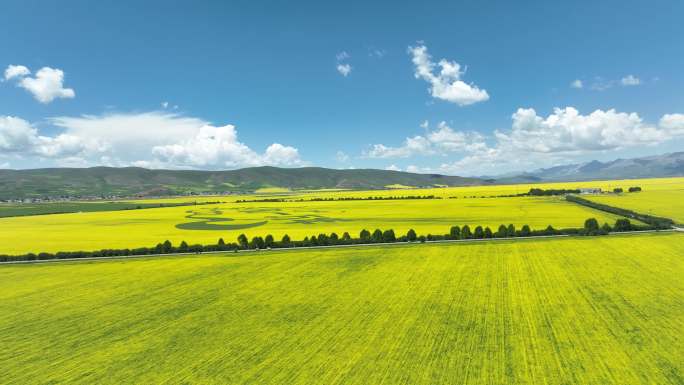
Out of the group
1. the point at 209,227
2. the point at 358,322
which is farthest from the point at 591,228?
the point at 209,227

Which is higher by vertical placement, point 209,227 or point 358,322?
point 209,227

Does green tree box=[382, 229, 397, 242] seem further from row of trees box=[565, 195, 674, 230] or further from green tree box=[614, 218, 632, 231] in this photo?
row of trees box=[565, 195, 674, 230]

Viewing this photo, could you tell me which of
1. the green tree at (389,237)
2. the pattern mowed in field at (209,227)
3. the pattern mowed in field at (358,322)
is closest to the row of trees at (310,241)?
the green tree at (389,237)

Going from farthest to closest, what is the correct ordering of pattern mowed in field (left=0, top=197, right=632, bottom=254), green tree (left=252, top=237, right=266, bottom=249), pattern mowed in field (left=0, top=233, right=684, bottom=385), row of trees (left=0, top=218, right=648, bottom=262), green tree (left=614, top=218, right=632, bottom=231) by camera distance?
pattern mowed in field (left=0, top=197, right=632, bottom=254) → green tree (left=614, top=218, right=632, bottom=231) → green tree (left=252, top=237, right=266, bottom=249) → row of trees (left=0, top=218, right=648, bottom=262) → pattern mowed in field (left=0, top=233, right=684, bottom=385)

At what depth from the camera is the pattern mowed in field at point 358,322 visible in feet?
76.0

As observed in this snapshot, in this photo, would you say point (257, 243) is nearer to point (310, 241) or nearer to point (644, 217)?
point (310, 241)

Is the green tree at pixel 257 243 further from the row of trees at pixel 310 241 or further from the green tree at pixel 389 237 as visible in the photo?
the green tree at pixel 389 237

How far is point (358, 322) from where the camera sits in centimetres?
3102

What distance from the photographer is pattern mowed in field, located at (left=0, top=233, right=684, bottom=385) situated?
2316 centimetres

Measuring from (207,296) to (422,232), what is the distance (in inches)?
2155

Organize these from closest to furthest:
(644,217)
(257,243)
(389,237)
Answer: (257,243) → (389,237) → (644,217)

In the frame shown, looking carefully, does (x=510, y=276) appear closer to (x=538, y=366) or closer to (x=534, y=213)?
(x=538, y=366)

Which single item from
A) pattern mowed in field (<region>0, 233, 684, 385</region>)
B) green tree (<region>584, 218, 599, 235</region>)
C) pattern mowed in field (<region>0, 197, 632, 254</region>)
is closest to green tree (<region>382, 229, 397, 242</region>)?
pattern mowed in field (<region>0, 197, 632, 254</region>)

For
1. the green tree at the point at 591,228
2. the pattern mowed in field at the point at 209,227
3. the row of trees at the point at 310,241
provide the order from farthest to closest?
the pattern mowed in field at the point at 209,227 → the green tree at the point at 591,228 → the row of trees at the point at 310,241
